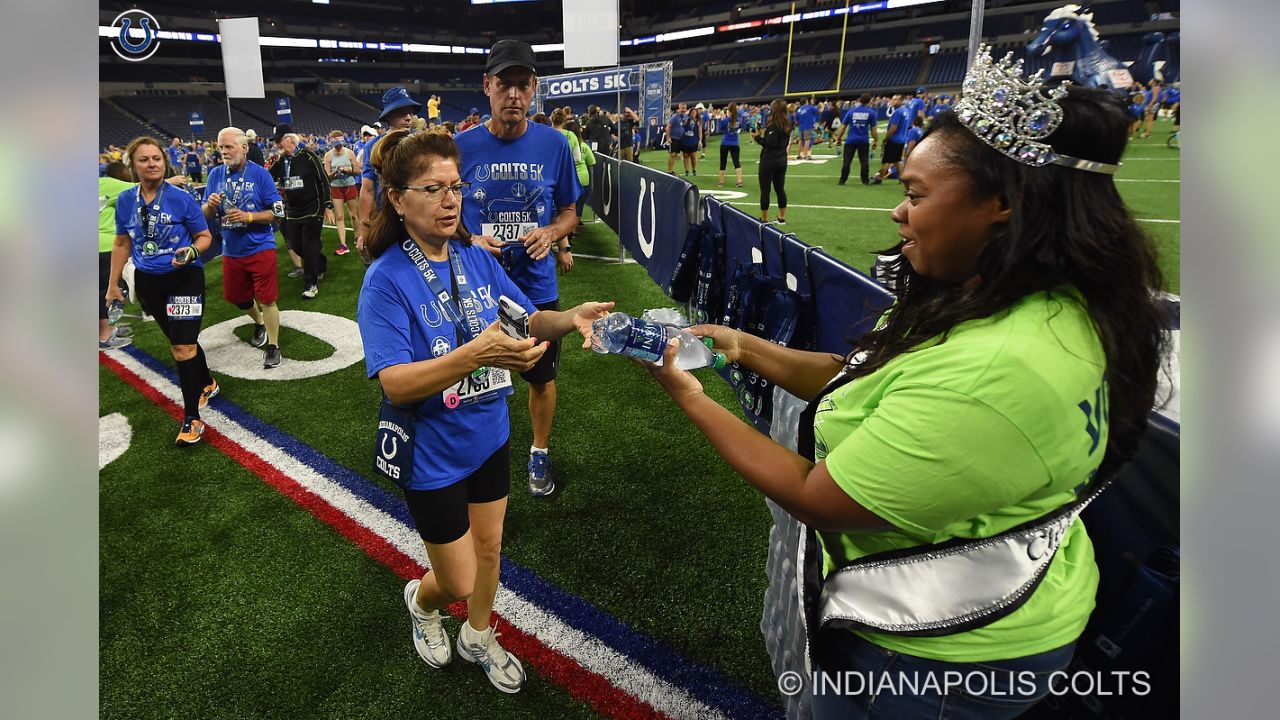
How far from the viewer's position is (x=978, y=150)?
1.24m

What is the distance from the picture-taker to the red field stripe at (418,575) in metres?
2.54

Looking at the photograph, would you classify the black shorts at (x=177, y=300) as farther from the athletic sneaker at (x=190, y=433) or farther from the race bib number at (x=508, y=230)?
the race bib number at (x=508, y=230)

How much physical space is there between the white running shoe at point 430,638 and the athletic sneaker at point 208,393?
3.62m

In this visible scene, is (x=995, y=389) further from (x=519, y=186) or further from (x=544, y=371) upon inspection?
(x=519, y=186)

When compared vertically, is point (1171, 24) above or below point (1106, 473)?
above

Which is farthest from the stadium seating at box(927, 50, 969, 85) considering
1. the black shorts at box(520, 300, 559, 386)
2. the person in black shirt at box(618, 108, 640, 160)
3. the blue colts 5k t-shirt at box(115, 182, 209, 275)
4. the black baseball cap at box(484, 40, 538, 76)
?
the blue colts 5k t-shirt at box(115, 182, 209, 275)

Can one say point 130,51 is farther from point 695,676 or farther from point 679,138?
point 695,676

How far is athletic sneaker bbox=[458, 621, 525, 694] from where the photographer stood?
8.44ft

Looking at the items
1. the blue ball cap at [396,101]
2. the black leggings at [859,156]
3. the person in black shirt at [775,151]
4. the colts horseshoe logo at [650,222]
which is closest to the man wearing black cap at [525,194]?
the colts horseshoe logo at [650,222]

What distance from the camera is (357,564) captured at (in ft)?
11.0

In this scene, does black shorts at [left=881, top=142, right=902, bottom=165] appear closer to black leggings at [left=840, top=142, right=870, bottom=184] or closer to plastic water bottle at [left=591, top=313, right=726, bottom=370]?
black leggings at [left=840, top=142, right=870, bottom=184]

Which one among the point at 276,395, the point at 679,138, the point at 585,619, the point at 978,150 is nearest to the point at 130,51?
the point at 276,395

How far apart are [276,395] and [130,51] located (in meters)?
9.91

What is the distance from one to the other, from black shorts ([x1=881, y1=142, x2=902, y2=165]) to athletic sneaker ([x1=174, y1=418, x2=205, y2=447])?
14509mm
